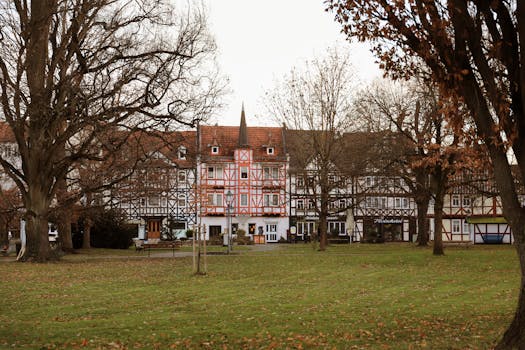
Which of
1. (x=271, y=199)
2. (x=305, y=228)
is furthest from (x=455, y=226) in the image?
(x=271, y=199)

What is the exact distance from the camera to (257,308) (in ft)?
45.4

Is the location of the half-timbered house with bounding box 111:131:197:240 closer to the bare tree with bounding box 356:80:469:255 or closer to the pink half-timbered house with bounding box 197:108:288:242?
the pink half-timbered house with bounding box 197:108:288:242

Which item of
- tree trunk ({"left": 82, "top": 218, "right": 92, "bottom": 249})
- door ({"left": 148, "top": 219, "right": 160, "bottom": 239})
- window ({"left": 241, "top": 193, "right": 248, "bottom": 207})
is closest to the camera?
tree trunk ({"left": 82, "top": 218, "right": 92, "bottom": 249})

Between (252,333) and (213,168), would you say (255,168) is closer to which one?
(213,168)

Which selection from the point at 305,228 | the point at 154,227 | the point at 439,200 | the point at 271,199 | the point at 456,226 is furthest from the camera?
the point at 305,228

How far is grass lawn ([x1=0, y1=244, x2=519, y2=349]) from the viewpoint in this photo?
33.3 ft

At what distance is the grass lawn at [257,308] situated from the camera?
10.1 metres

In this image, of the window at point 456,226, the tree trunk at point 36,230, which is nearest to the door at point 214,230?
the window at point 456,226

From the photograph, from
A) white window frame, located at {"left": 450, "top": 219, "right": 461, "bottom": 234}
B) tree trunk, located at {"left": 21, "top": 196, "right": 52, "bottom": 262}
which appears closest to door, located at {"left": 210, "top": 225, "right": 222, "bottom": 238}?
white window frame, located at {"left": 450, "top": 219, "right": 461, "bottom": 234}

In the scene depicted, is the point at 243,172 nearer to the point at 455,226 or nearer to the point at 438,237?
the point at 455,226

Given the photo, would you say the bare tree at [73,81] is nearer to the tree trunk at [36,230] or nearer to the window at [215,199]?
the tree trunk at [36,230]

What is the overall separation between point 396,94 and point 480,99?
3153 centimetres

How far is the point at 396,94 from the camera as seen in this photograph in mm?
39688

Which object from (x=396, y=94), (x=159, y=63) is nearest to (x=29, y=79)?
(x=159, y=63)
